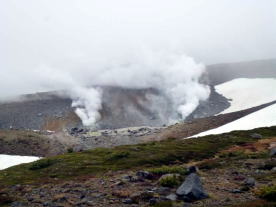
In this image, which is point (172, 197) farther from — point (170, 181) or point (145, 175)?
point (145, 175)

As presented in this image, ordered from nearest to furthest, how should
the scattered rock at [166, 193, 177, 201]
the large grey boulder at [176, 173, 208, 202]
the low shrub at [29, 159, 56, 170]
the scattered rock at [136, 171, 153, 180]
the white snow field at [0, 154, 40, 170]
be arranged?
the scattered rock at [166, 193, 177, 201], the large grey boulder at [176, 173, 208, 202], the scattered rock at [136, 171, 153, 180], the low shrub at [29, 159, 56, 170], the white snow field at [0, 154, 40, 170]

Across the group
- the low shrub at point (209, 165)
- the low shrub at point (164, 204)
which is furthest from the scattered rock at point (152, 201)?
the low shrub at point (209, 165)

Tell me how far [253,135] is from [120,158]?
33.9m

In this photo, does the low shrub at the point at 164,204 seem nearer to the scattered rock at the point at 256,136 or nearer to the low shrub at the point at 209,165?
the low shrub at the point at 209,165

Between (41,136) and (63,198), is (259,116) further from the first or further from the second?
(63,198)

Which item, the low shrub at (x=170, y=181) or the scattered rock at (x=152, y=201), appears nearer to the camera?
the scattered rock at (x=152, y=201)

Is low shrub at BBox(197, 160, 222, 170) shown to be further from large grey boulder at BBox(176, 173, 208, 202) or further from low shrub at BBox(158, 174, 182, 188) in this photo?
large grey boulder at BBox(176, 173, 208, 202)

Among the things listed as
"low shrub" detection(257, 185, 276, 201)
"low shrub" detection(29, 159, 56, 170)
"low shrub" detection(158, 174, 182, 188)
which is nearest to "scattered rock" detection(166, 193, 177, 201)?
"low shrub" detection(158, 174, 182, 188)

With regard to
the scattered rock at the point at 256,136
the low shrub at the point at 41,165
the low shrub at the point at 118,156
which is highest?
the scattered rock at the point at 256,136

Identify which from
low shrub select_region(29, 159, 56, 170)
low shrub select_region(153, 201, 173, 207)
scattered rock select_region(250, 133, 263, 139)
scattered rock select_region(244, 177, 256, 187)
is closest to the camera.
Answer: low shrub select_region(153, 201, 173, 207)

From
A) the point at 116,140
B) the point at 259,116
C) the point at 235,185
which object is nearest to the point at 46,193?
the point at 235,185

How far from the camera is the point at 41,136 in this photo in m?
149

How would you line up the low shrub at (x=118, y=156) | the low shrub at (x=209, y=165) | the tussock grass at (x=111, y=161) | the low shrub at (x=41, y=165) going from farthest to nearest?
the low shrub at (x=118, y=156) → the low shrub at (x=41, y=165) → the tussock grass at (x=111, y=161) → the low shrub at (x=209, y=165)

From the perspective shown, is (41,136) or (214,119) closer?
(41,136)
